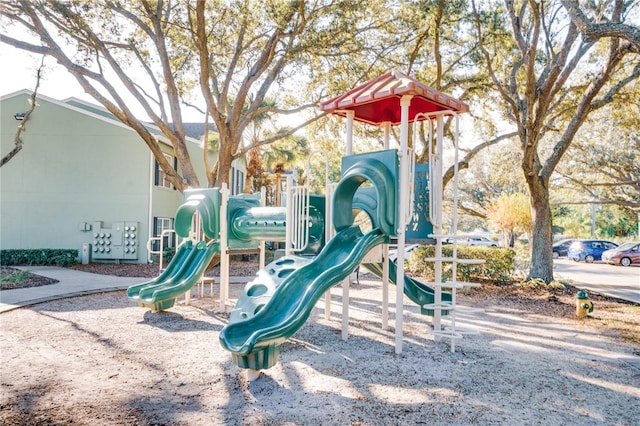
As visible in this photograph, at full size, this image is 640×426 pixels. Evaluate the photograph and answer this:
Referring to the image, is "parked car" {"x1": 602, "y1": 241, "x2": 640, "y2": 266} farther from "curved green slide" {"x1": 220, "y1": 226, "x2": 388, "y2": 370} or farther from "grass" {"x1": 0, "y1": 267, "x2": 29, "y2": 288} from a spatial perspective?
"grass" {"x1": 0, "y1": 267, "x2": 29, "y2": 288}

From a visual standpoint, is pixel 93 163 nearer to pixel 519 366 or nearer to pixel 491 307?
pixel 491 307

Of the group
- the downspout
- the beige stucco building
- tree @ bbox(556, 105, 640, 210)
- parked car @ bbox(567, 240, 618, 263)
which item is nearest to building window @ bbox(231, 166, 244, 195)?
the downspout

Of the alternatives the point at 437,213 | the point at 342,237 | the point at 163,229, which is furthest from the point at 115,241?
the point at 437,213

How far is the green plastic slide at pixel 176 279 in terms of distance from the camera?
26.0ft

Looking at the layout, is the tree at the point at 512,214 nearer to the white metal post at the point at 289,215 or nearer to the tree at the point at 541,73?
the tree at the point at 541,73

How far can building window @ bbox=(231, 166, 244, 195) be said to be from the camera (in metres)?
24.1

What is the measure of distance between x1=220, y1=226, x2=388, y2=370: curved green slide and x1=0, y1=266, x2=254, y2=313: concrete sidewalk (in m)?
5.99

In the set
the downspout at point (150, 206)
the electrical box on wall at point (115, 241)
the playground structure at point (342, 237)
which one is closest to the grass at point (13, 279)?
the electrical box on wall at point (115, 241)

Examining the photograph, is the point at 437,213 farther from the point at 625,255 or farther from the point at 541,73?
the point at 625,255

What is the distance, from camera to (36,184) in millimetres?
17266

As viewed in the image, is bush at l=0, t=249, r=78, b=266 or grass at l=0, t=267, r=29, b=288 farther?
bush at l=0, t=249, r=78, b=266

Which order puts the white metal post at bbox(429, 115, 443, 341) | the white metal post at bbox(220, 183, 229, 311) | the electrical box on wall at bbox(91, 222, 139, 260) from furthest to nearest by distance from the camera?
the electrical box on wall at bbox(91, 222, 139, 260) < the white metal post at bbox(220, 183, 229, 311) < the white metal post at bbox(429, 115, 443, 341)

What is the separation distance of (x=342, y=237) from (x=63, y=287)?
8.42 m

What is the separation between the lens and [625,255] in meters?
23.5
